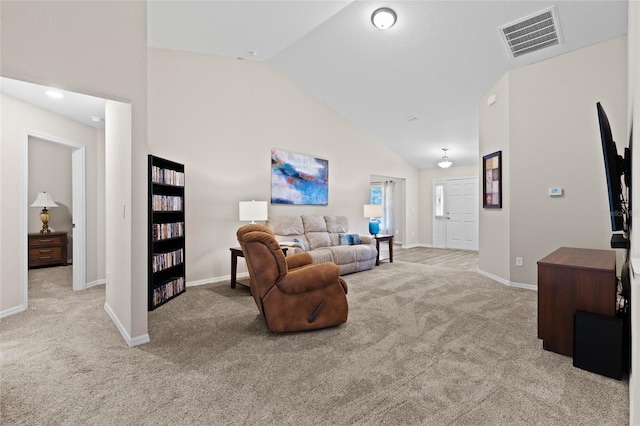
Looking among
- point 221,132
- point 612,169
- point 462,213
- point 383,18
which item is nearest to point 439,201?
point 462,213

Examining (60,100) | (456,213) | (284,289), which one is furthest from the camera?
(456,213)

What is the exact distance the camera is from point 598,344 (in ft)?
6.86

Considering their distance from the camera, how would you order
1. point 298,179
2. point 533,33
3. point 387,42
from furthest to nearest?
point 298,179
point 387,42
point 533,33

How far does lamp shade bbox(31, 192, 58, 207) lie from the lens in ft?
18.9

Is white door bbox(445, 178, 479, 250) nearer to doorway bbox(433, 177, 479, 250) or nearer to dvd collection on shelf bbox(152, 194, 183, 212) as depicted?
doorway bbox(433, 177, 479, 250)

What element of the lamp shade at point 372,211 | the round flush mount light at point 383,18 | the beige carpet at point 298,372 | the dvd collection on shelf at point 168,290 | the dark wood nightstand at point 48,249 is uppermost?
the round flush mount light at point 383,18

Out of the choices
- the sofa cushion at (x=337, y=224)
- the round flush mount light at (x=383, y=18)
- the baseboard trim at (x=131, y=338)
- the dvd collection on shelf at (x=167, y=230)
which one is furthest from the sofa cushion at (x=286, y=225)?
the round flush mount light at (x=383, y=18)

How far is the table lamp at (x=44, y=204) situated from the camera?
5782mm

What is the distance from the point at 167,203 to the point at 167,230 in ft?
1.10

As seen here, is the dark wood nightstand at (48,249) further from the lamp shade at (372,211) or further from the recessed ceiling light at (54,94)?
the lamp shade at (372,211)

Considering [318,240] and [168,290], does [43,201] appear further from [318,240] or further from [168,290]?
[318,240]

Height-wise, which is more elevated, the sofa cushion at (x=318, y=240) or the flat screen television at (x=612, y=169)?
the flat screen television at (x=612, y=169)

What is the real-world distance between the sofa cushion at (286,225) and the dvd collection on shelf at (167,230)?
1422 millimetres

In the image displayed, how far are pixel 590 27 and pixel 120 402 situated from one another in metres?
5.37
